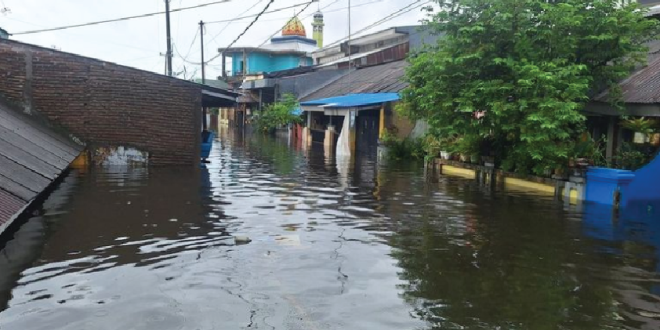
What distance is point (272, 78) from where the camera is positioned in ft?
148

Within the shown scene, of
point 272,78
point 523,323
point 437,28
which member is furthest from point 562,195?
point 272,78

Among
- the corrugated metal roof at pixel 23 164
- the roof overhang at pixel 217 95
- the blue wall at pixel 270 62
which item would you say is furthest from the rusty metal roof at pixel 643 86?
the blue wall at pixel 270 62

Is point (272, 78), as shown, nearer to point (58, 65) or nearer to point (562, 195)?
point (58, 65)

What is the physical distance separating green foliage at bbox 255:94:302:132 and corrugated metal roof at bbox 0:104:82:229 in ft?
85.1

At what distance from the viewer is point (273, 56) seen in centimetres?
6159

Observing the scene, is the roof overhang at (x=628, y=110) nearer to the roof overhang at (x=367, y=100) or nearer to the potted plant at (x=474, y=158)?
the potted plant at (x=474, y=158)

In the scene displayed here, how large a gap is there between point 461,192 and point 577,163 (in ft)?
9.84

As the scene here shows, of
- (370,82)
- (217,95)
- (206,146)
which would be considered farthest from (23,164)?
(370,82)

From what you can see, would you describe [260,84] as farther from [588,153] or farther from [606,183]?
[606,183]

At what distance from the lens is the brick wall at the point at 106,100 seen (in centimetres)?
1759

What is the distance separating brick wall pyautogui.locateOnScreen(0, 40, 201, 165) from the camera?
17.6 meters

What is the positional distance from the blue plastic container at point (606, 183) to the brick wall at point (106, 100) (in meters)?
12.6

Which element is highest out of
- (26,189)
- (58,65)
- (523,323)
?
(58,65)

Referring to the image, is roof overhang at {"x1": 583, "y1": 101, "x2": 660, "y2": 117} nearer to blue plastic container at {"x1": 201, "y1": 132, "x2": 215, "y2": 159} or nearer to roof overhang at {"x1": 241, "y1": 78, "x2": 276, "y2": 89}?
blue plastic container at {"x1": 201, "y1": 132, "x2": 215, "y2": 159}
